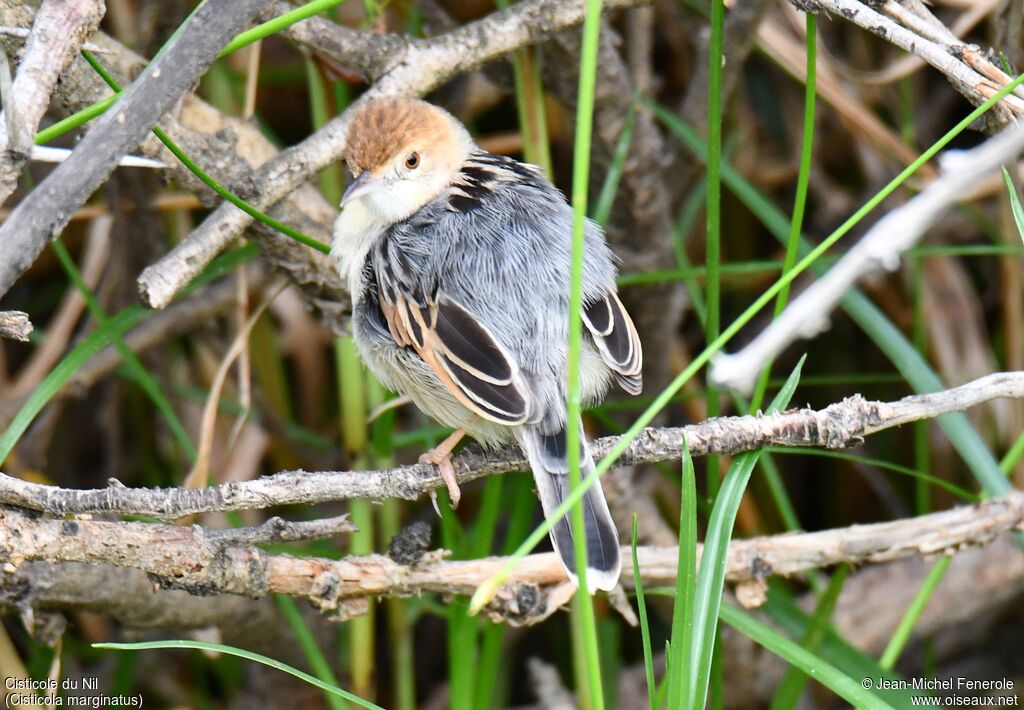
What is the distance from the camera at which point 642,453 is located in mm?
2291

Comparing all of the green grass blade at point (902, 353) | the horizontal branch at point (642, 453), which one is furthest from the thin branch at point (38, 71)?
the green grass blade at point (902, 353)

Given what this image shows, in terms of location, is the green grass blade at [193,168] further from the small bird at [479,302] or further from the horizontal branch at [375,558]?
the horizontal branch at [375,558]

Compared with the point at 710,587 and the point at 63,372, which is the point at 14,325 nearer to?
the point at 63,372

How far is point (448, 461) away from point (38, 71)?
128 cm

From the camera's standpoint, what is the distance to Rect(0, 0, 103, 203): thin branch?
6.27 feet

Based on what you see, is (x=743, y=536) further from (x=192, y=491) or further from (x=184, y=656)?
(x=192, y=491)

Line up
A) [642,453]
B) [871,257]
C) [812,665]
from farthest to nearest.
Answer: [642,453] < [812,665] < [871,257]

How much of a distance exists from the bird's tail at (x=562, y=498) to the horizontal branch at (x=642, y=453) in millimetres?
140

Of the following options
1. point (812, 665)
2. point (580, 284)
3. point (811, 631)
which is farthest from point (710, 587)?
point (811, 631)

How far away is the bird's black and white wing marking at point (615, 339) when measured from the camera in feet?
8.84

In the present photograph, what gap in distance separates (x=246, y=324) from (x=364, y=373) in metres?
0.44

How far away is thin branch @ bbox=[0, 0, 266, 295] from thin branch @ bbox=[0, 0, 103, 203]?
0.10m

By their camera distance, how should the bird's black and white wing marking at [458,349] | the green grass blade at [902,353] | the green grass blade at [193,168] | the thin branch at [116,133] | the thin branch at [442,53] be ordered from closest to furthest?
the thin branch at [116,133], the green grass blade at [193,168], the bird's black and white wing marking at [458,349], the green grass blade at [902,353], the thin branch at [442,53]

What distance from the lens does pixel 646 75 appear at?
393 cm
